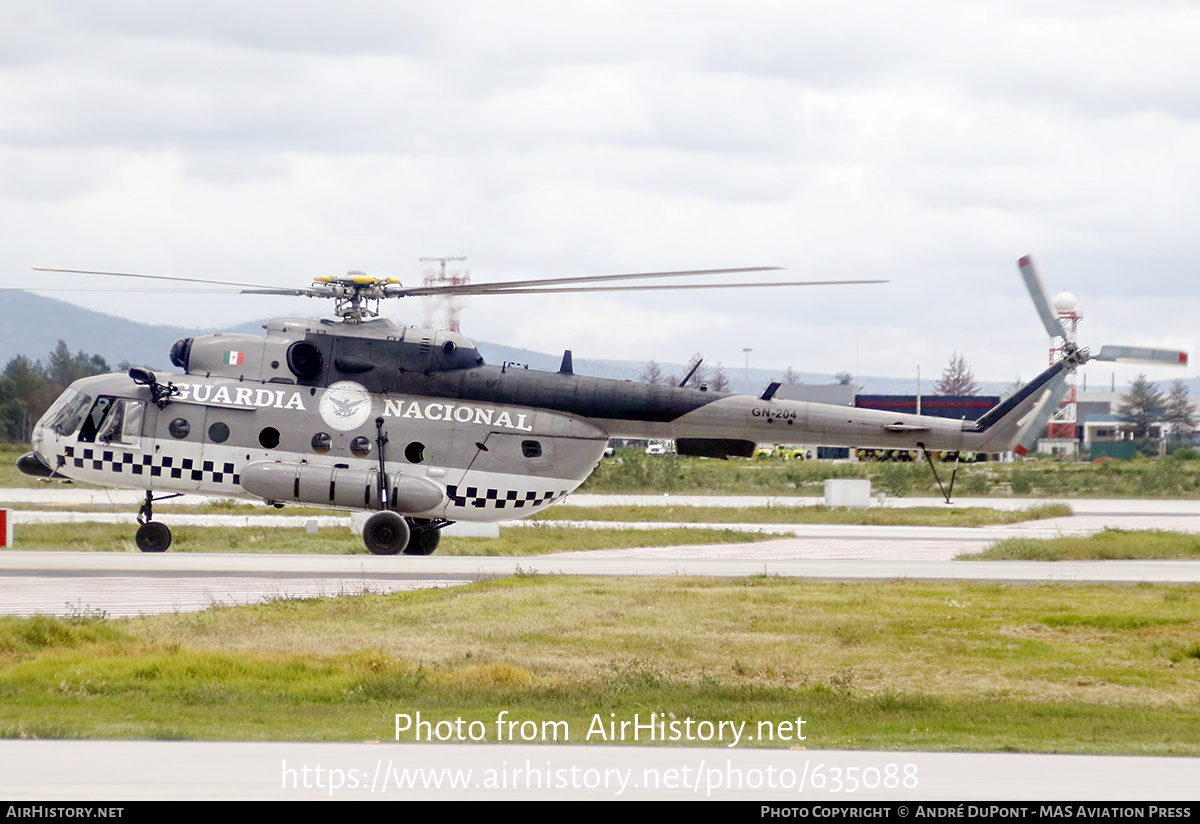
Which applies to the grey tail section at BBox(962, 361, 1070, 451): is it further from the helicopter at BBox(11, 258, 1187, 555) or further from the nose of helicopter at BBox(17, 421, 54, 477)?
the nose of helicopter at BBox(17, 421, 54, 477)

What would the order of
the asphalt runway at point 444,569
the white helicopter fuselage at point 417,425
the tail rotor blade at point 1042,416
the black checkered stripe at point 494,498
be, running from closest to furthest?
the asphalt runway at point 444,569, the white helicopter fuselage at point 417,425, the black checkered stripe at point 494,498, the tail rotor blade at point 1042,416

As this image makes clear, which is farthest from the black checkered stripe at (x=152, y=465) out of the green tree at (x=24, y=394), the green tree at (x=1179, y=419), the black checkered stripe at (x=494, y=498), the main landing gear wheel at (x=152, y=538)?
the green tree at (x=1179, y=419)

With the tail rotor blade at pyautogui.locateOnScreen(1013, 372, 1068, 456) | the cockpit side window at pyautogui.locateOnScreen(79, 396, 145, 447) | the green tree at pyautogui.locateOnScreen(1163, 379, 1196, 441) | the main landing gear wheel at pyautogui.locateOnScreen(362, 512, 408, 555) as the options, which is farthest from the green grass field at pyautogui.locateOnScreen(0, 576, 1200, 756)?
the green tree at pyautogui.locateOnScreen(1163, 379, 1196, 441)

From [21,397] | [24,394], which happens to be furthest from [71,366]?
[21,397]

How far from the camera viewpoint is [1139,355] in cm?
2477

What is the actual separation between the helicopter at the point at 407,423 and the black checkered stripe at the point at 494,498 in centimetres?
3

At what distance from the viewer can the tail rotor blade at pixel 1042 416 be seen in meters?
24.8

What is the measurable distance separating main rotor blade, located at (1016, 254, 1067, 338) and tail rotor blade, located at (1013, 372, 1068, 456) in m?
1.13

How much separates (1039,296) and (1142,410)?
448 ft

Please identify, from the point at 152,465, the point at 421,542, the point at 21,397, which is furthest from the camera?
the point at 21,397

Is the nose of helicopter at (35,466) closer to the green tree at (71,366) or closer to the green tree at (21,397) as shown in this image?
the green tree at (21,397)

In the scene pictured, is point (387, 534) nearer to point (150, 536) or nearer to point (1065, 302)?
point (150, 536)

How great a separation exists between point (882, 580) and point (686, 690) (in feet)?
38.1
